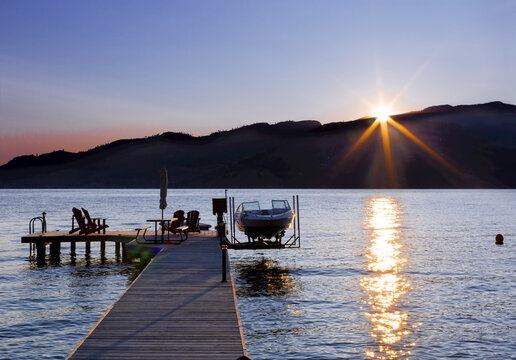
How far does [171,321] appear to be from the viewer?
38.1 ft

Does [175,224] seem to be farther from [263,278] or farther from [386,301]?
[386,301]

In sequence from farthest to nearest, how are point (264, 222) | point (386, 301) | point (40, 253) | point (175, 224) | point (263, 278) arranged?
point (40, 253), point (264, 222), point (175, 224), point (263, 278), point (386, 301)

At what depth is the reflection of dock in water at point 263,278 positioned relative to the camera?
21.8 metres

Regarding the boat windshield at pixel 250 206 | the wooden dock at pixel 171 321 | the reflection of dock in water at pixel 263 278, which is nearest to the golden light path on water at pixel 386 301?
the reflection of dock in water at pixel 263 278

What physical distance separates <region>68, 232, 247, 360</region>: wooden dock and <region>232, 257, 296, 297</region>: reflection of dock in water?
14.5 ft

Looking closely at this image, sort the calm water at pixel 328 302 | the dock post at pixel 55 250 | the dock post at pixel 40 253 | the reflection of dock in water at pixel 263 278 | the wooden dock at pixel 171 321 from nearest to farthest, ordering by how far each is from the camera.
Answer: the wooden dock at pixel 171 321 → the calm water at pixel 328 302 → the reflection of dock in water at pixel 263 278 → the dock post at pixel 40 253 → the dock post at pixel 55 250

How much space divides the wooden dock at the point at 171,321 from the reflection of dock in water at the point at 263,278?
14.5 feet

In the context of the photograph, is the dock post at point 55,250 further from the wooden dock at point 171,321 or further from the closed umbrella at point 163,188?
the wooden dock at point 171,321

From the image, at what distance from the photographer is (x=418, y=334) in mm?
15031

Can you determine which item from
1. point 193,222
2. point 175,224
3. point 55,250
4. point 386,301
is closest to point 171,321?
point 386,301

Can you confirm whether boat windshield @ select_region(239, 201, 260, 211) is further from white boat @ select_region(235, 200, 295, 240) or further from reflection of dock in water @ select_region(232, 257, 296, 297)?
reflection of dock in water @ select_region(232, 257, 296, 297)

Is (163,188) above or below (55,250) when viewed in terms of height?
above

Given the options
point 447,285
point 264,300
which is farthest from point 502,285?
point 264,300

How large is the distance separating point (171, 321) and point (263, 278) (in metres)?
13.9
